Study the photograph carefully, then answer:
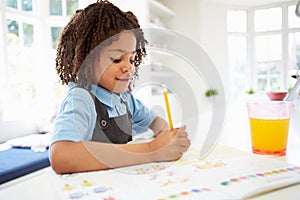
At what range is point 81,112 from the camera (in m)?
0.61

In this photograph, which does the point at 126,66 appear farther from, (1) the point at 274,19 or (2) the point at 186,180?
(1) the point at 274,19

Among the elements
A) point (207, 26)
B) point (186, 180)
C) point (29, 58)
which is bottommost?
point (186, 180)

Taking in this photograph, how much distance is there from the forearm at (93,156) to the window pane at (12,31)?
6.51ft

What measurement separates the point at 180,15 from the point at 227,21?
1075mm

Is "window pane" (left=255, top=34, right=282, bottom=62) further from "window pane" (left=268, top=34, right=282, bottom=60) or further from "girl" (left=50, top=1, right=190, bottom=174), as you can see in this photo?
"girl" (left=50, top=1, right=190, bottom=174)

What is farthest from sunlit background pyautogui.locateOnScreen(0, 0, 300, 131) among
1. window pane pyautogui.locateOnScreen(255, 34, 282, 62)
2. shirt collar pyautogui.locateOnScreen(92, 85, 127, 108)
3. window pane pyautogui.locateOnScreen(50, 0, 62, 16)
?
window pane pyautogui.locateOnScreen(255, 34, 282, 62)

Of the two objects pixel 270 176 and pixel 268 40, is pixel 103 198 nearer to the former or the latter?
pixel 270 176

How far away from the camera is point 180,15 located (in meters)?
4.27

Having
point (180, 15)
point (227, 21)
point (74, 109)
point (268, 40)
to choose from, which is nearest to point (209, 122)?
point (74, 109)

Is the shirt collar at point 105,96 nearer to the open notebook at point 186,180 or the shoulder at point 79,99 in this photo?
the shoulder at point 79,99

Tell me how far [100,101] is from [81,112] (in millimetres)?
101

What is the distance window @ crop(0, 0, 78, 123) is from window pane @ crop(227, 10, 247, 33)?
312 centimetres

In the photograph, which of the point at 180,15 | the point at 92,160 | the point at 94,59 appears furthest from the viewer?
the point at 180,15

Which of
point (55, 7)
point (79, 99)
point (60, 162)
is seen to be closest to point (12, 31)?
point (55, 7)
